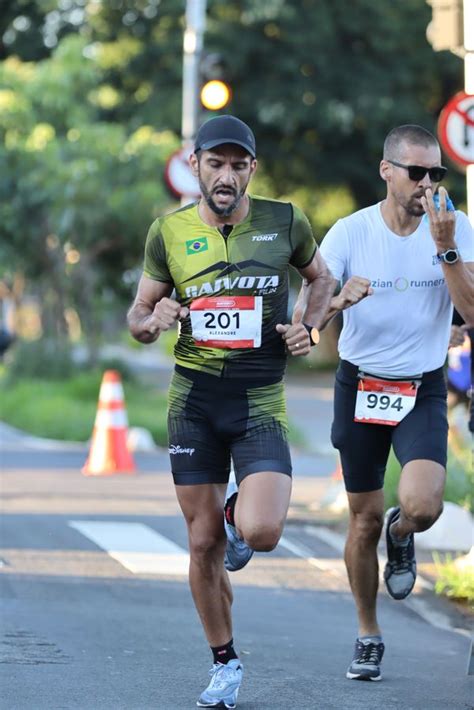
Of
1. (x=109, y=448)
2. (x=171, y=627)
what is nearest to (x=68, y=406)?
(x=109, y=448)

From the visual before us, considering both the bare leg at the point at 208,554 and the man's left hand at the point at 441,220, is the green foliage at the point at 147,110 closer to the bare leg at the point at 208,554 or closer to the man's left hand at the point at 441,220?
the man's left hand at the point at 441,220

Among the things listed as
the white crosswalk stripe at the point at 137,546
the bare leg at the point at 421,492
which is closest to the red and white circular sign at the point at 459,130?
the white crosswalk stripe at the point at 137,546

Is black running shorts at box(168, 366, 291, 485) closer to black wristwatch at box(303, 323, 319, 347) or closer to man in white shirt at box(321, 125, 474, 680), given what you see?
black wristwatch at box(303, 323, 319, 347)

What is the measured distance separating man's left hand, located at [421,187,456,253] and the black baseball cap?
713 millimetres

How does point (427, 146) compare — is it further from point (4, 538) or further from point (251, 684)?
point (4, 538)

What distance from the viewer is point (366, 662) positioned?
262 inches

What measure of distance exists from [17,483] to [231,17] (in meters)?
24.1

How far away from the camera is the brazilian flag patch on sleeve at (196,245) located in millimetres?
5910

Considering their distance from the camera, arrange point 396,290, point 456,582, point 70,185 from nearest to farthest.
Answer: point 396,290 < point 456,582 < point 70,185

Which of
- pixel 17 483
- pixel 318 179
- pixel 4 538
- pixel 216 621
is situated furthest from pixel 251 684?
pixel 318 179

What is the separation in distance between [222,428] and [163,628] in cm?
207

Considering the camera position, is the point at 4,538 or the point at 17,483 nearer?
the point at 4,538

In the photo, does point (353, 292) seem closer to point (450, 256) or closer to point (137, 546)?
point (450, 256)

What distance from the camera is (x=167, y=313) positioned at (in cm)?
570
